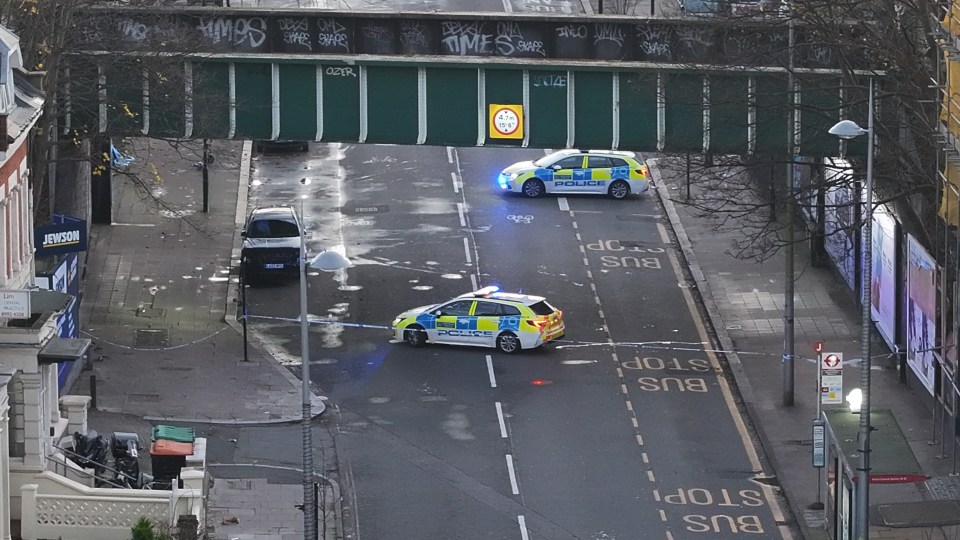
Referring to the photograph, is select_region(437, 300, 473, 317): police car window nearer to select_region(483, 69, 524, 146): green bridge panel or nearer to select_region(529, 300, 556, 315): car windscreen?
select_region(529, 300, 556, 315): car windscreen

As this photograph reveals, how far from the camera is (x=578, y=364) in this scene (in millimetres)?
52156

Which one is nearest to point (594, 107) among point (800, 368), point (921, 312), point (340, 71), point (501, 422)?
point (340, 71)

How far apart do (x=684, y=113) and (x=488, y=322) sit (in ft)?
23.9

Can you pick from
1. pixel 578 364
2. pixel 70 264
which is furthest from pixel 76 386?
pixel 578 364

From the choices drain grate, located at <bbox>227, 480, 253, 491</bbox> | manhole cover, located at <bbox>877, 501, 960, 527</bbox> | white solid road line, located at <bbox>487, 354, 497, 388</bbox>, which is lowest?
drain grate, located at <bbox>227, 480, 253, 491</bbox>

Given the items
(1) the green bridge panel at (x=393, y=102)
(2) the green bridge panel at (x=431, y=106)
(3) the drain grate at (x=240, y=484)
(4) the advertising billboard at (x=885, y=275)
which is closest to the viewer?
(3) the drain grate at (x=240, y=484)

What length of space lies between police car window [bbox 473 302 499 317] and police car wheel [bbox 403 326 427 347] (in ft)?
5.04

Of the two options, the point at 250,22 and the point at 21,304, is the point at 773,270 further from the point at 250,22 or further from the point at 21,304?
the point at 21,304

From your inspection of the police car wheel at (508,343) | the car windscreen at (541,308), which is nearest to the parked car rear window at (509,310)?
the car windscreen at (541,308)

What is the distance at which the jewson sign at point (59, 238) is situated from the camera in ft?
157

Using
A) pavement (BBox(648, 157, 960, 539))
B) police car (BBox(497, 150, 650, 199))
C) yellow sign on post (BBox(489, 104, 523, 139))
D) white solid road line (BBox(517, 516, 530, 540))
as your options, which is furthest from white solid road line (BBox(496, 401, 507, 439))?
police car (BBox(497, 150, 650, 199))

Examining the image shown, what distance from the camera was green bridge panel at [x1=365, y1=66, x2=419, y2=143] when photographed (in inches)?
2174

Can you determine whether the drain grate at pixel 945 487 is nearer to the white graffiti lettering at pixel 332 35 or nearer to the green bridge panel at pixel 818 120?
the green bridge panel at pixel 818 120

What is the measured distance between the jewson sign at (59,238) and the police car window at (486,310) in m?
9.49
